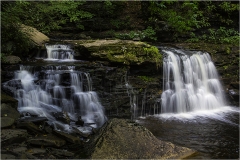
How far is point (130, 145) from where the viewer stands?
514 centimetres

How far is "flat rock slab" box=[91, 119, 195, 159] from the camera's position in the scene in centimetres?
500

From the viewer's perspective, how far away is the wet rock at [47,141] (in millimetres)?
5297

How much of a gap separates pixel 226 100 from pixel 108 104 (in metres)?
5.63

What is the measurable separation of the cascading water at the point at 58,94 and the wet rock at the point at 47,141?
120cm

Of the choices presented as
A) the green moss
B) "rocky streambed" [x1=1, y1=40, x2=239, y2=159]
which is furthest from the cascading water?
the green moss

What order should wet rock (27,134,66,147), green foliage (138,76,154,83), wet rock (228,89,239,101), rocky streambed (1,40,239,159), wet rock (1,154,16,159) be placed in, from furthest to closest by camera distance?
wet rock (228,89,239,101), green foliage (138,76,154,83), wet rock (27,134,66,147), rocky streambed (1,40,239,159), wet rock (1,154,16,159)

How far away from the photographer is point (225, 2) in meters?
14.5

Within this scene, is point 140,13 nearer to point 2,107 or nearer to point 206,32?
point 206,32

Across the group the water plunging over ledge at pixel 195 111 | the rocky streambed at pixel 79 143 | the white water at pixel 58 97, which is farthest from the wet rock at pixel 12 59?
the water plunging over ledge at pixel 195 111

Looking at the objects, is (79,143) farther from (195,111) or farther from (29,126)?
(195,111)

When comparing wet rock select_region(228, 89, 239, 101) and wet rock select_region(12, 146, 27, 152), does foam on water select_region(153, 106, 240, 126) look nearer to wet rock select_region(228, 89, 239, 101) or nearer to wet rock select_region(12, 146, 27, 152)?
wet rock select_region(228, 89, 239, 101)

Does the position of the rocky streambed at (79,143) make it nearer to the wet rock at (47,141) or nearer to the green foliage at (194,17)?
the wet rock at (47,141)

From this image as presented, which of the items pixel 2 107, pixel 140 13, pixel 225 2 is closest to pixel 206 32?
pixel 225 2

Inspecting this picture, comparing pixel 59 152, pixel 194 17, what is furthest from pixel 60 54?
pixel 194 17
